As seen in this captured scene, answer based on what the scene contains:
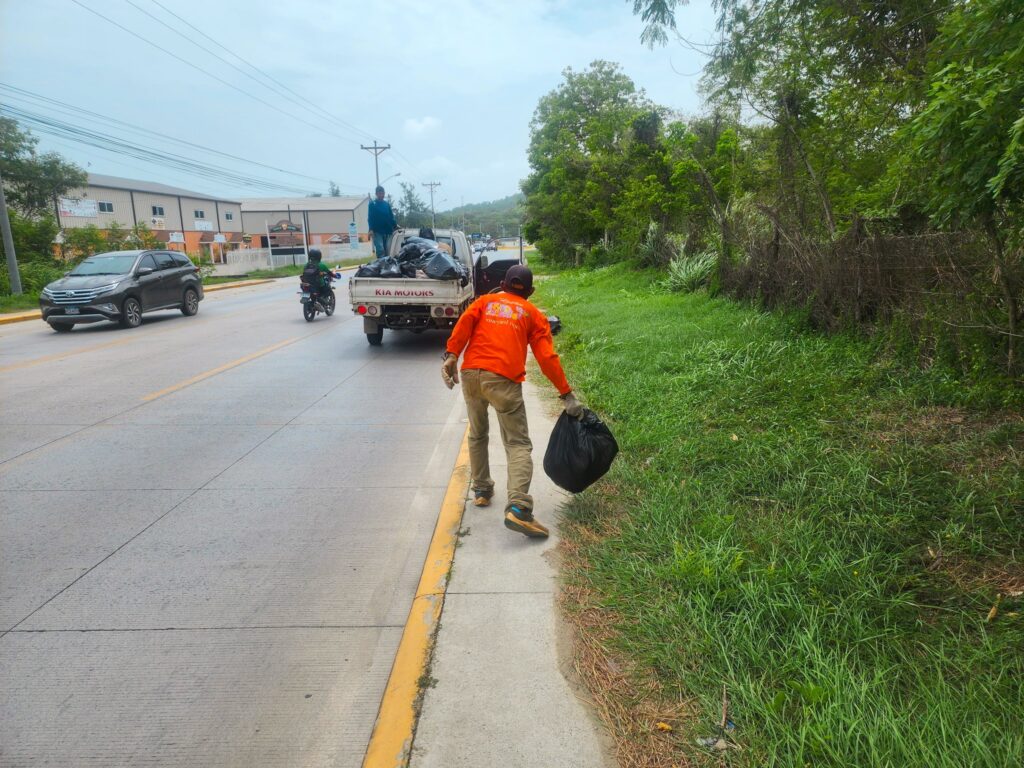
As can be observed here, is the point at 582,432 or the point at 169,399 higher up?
the point at 582,432

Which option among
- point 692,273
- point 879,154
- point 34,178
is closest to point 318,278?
point 692,273

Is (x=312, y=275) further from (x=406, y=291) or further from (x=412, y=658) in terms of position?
(x=412, y=658)

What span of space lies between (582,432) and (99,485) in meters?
3.93

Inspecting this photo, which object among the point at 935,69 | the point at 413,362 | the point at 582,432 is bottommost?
the point at 413,362

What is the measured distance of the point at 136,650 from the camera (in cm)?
327

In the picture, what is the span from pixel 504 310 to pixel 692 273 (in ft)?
34.9

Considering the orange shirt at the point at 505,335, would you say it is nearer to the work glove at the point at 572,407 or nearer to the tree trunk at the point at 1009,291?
the work glove at the point at 572,407

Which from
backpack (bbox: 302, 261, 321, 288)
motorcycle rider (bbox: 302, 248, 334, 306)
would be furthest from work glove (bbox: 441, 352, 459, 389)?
backpack (bbox: 302, 261, 321, 288)

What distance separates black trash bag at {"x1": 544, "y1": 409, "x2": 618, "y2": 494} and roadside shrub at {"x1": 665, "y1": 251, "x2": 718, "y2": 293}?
31.9 feet

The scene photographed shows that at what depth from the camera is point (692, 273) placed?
14219 millimetres

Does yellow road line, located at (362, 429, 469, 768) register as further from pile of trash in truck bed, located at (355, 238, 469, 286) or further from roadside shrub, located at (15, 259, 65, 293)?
roadside shrub, located at (15, 259, 65, 293)

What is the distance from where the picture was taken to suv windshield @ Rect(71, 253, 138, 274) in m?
15.8

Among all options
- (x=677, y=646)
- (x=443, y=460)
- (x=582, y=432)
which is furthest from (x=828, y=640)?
(x=443, y=460)

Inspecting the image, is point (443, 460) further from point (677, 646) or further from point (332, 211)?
point (332, 211)
